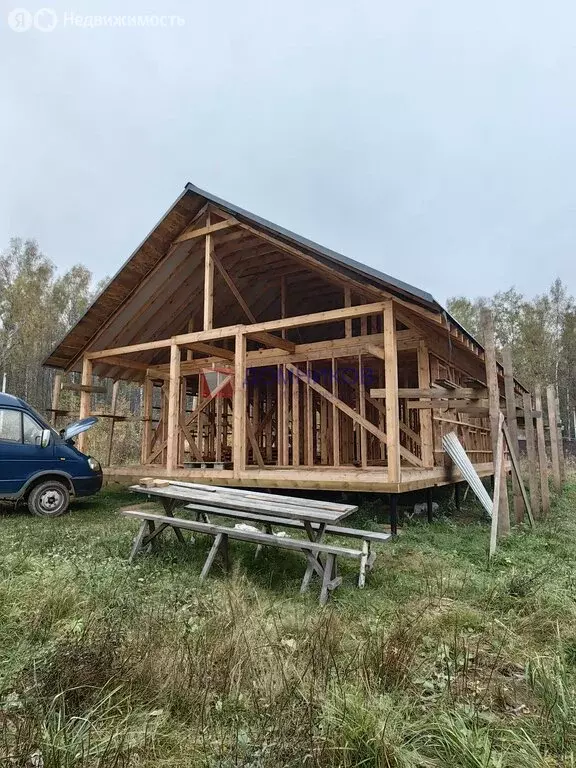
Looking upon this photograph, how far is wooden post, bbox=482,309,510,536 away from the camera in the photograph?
20.4ft

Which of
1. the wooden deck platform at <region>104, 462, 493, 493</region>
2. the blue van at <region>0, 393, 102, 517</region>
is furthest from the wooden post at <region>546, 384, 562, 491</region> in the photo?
the blue van at <region>0, 393, 102, 517</region>

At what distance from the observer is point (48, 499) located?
8.42 metres

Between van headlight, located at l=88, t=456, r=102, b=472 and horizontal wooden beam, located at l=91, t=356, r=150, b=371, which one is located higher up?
horizontal wooden beam, located at l=91, t=356, r=150, b=371

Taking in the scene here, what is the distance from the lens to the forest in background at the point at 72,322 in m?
26.1

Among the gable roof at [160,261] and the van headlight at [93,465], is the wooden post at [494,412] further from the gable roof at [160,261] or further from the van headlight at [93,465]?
the van headlight at [93,465]

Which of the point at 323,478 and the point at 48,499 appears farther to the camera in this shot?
the point at 48,499

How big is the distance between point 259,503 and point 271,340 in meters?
4.80

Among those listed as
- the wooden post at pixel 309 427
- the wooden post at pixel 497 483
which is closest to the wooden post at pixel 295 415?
the wooden post at pixel 309 427

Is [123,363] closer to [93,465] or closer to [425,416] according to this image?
[93,465]

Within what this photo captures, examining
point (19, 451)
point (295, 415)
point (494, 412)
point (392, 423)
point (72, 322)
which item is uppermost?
point (72, 322)

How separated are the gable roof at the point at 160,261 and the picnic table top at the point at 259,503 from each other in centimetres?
329

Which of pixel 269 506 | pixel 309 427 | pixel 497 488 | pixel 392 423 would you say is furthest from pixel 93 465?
pixel 497 488

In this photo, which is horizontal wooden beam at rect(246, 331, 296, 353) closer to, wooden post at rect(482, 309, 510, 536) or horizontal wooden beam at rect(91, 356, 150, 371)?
wooden post at rect(482, 309, 510, 536)

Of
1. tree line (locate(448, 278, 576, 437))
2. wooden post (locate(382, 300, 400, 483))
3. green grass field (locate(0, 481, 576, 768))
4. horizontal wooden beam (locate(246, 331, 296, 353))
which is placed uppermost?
tree line (locate(448, 278, 576, 437))
